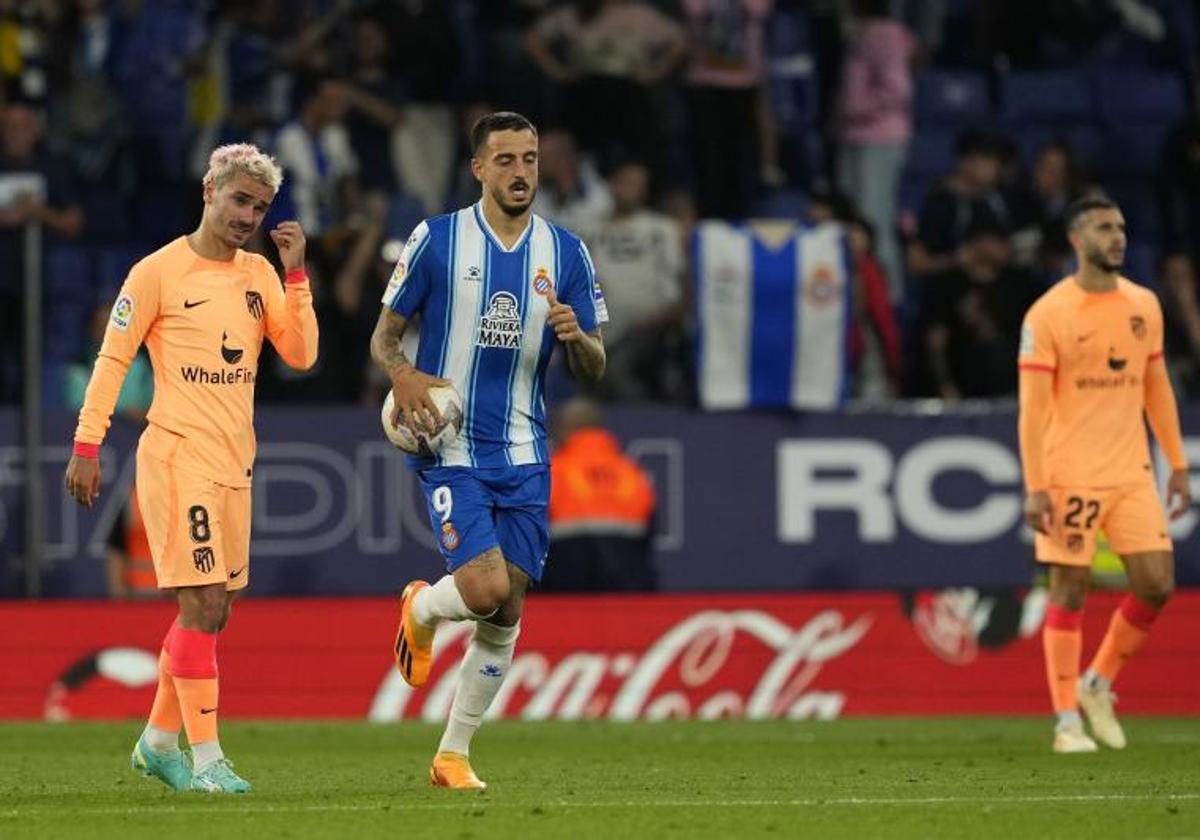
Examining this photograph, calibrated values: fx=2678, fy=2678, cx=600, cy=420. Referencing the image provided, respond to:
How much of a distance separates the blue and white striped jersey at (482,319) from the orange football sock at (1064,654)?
3.31 m

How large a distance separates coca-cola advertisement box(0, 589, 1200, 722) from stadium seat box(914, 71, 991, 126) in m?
5.74

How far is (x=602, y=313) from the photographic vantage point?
9414 millimetres

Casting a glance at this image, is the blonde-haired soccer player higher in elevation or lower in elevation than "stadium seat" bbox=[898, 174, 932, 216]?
lower

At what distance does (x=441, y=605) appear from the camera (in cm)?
927

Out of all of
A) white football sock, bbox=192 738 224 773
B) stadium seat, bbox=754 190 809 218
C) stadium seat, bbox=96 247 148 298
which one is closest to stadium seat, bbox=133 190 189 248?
stadium seat, bbox=96 247 148 298

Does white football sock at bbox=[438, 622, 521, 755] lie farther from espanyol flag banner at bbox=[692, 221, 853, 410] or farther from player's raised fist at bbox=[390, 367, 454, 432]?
espanyol flag banner at bbox=[692, 221, 853, 410]

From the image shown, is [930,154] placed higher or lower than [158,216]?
higher

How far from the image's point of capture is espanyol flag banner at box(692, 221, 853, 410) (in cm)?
1614

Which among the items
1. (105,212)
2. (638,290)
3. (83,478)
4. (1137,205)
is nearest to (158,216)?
(105,212)

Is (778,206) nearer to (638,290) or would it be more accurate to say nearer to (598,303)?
(638,290)

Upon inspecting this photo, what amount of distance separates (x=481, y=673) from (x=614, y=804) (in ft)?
2.48

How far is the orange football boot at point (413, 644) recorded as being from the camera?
955 centimetres

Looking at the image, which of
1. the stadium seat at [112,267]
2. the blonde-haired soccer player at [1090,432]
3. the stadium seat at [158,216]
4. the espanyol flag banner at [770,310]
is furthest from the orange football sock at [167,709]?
the stadium seat at [158,216]

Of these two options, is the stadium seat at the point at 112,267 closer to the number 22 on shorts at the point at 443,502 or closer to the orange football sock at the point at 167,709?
the orange football sock at the point at 167,709
